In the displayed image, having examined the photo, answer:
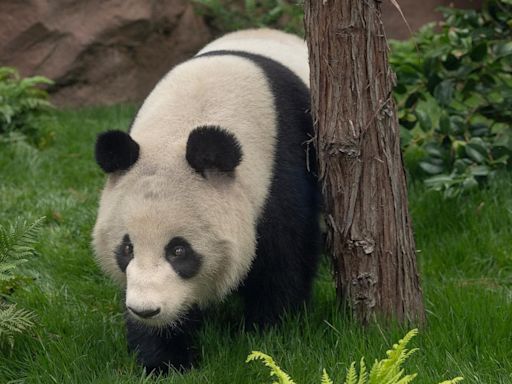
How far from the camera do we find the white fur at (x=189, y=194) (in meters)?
3.37

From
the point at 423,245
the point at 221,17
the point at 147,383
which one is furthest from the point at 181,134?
the point at 221,17

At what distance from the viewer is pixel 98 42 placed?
8922mm

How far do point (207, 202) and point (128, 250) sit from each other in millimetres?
386

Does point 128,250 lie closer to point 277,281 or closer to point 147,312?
point 147,312

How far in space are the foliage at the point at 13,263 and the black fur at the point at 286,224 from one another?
1.02m

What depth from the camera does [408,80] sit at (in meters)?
5.60

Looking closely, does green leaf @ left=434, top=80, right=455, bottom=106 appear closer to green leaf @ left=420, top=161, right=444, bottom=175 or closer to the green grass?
green leaf @ left=420, top=161, right=444, bottom=175

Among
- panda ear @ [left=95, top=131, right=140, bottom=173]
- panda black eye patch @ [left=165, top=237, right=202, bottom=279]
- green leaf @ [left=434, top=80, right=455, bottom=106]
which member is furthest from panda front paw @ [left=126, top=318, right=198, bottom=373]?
green leaf @ [left=434, top=80, right=455, bottom=106]

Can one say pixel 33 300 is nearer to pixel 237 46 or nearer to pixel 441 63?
pixel 237 46

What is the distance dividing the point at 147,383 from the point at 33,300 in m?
1.02

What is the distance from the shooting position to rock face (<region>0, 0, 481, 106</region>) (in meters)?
8.59

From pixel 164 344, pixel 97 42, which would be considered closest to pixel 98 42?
pixel 97 42

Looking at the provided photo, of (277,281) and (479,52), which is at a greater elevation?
(479,52)

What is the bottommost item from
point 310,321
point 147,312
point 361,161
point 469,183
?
point 310,321
